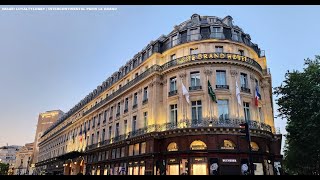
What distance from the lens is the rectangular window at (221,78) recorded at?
97.9 feet

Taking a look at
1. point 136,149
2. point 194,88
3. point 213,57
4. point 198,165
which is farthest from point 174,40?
point 198,165

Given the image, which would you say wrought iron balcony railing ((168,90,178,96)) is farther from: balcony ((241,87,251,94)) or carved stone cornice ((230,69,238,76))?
balcony ((241,87,251,94))

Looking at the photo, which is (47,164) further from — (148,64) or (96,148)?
(148,64)

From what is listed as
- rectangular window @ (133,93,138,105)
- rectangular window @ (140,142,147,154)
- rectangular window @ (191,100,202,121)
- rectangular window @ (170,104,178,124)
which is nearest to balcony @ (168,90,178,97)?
rectangular window @ (170,104,178,124)

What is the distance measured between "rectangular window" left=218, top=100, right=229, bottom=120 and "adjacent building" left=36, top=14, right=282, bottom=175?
107 millimetres

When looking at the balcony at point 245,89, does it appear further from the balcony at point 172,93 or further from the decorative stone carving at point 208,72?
the balcony at point 172,93

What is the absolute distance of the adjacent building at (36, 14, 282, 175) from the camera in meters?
26.8

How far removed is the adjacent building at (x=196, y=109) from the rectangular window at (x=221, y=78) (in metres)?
0.09

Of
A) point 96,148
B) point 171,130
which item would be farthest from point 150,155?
point 96,148

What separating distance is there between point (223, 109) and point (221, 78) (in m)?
3.64

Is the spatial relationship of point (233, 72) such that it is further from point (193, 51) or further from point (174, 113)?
point (174, 113)
